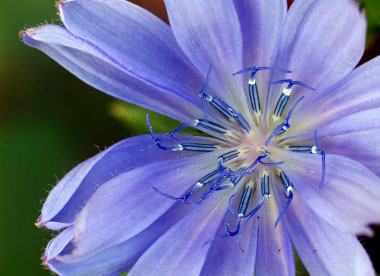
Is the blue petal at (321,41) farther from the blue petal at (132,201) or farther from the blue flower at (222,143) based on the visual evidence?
the blue petal at (132,201)

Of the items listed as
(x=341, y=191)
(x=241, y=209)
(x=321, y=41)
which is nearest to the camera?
(x=341, y=191)

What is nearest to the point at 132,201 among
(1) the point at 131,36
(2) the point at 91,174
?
(2) the point at 91,174

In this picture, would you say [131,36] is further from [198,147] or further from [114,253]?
[114,253]

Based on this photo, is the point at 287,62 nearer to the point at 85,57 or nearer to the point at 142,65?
the point at 142,65

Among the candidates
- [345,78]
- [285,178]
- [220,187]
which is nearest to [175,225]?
[220,187]

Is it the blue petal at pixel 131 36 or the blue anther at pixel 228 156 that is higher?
the blue petal at pixel 131 36

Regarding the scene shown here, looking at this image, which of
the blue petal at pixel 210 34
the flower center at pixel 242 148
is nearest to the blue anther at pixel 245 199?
the flower center at pixel 242 148

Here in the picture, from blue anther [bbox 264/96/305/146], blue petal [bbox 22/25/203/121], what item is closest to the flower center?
blue anther [bbox 264/96/305/146]
